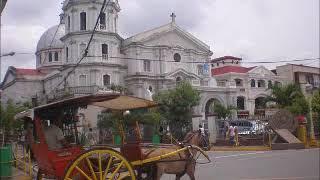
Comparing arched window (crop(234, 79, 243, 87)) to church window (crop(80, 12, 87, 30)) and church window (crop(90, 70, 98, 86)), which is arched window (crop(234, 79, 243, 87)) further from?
church window (crop(80, 12, 87, 30))

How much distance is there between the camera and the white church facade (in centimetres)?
5662

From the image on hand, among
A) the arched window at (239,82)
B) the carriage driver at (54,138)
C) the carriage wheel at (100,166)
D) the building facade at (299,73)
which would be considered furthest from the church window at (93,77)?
the carriage wheel at (100,166)

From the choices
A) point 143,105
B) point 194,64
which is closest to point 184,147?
point 143,105

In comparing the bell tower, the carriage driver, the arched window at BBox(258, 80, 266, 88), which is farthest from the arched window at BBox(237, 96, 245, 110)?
the carriage driver

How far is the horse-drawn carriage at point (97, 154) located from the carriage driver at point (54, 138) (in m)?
0.07

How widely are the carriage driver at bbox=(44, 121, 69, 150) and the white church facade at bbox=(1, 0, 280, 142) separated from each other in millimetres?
43036

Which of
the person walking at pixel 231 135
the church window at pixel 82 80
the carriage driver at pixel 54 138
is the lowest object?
the person walking at pixel 231 135

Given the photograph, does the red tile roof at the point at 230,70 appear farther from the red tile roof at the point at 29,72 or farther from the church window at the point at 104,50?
the red tile roof at the point at 29,72

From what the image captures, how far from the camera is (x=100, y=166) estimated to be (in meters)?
8.58

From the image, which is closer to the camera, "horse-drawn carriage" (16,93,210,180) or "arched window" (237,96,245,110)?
"horse-drawn carriage" (16,93,210,180)

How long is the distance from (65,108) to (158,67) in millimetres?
51641

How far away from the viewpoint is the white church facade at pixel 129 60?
56.6m

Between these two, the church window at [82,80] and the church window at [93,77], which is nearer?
the church window at [93,77]

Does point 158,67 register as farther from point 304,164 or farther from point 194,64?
point 304,164
